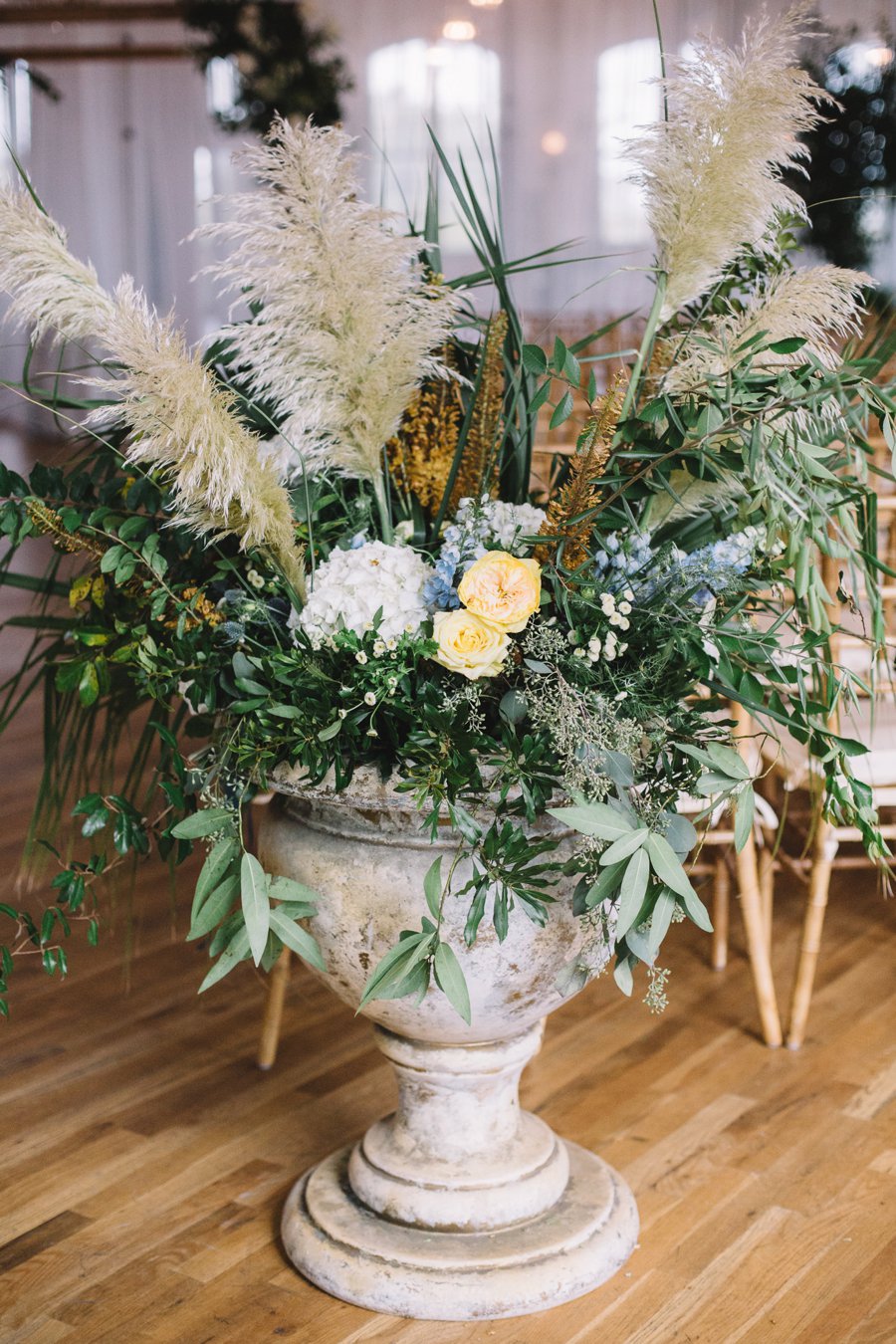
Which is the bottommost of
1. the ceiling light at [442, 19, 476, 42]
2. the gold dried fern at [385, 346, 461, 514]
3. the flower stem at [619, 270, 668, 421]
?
the gold dried fern at [385, 346, 461, 514]

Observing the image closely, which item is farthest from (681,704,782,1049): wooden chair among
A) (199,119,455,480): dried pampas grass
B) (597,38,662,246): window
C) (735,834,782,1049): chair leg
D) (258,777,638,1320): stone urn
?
(597,38,662,246): window

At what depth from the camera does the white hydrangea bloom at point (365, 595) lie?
1.30m

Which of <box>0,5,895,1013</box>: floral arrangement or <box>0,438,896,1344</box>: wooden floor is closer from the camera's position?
<box>0,5,895,1013</box>: floral arrangement

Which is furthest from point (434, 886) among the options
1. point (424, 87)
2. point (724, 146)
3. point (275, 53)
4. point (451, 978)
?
point (424, 87)

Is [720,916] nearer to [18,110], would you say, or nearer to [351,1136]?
[351,1136]

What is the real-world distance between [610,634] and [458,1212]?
750 mm

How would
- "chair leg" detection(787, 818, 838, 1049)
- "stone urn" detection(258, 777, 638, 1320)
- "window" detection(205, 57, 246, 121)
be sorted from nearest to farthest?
"stone urn" detection(258, 777, 638, 1320) < "chair leg" detection(787, 818, 838, 1049) < "window" detection(205, 57, 246, 121)

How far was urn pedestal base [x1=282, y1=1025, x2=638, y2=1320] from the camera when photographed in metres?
1.51

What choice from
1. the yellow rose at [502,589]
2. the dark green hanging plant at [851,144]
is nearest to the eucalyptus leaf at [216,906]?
the yellow rose at [502,589]

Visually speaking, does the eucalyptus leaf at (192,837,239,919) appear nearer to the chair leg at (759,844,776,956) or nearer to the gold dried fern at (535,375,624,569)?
the gold dried fern at (535,375,624,569)

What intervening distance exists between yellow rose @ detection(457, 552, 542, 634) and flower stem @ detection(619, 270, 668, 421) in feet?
0.66

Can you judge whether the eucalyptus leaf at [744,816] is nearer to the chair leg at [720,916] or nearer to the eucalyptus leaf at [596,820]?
the eucalyptus leaf at [596,820]

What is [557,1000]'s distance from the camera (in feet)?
4.97

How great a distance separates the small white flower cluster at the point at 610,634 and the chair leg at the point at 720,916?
48.1 inches
